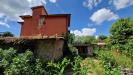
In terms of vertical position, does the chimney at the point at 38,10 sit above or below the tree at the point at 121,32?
above

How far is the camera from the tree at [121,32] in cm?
3057

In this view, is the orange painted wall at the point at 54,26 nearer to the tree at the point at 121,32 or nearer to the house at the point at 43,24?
the house at the point at 43,24

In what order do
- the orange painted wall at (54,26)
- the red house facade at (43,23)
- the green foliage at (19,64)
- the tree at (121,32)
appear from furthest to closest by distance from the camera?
1. the tree at (121,32)
2. the red house facade at (43,23)
3. the orange painted wall at (54,26)
4. the green foliage at (19,64)

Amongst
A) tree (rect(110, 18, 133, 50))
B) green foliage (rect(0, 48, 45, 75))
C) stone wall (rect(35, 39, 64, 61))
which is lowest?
green foliage (rect(0, 48, 45, 75))

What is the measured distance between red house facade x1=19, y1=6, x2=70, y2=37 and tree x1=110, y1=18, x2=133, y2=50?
33.8 ft

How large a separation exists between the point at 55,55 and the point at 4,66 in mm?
4137

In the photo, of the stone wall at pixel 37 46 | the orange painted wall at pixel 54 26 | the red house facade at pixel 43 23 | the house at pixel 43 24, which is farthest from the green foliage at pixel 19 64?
the orange painted wall at pixel 54 26

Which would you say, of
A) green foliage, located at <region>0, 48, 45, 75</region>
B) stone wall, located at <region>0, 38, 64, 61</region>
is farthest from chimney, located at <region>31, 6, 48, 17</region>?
green foliage, located at <region>0, 48, 45, 75</region>

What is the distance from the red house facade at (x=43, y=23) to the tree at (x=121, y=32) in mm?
10294

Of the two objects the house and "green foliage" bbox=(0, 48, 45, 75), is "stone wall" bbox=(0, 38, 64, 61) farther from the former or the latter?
the house

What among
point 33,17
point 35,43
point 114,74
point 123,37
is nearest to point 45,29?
point 33,17

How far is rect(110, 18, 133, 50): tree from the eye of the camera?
3057 cm

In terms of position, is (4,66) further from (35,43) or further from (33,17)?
(33,17)

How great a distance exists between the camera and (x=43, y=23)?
25.5 metres
